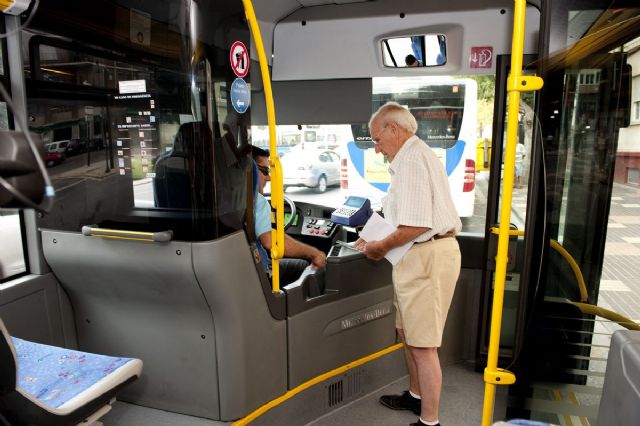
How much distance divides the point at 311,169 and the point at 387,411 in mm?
3813

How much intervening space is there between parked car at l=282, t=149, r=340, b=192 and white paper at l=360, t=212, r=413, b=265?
3.23m

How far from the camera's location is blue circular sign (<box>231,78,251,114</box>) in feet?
A: 6.48

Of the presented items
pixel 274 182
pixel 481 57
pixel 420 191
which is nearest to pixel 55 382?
pixel 274 182

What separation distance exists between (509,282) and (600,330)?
3.32 ft

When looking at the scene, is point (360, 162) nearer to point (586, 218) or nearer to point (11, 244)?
point (586, 218)

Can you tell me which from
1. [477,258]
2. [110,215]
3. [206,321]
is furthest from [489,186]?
[110,215]

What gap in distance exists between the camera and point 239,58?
2.01 m

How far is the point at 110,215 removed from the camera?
199 centimetres

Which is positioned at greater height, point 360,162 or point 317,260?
point 360,162

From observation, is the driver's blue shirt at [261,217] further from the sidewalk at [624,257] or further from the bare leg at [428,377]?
the sidewalk at [624,257]

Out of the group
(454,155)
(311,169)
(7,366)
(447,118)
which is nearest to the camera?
(7,366)

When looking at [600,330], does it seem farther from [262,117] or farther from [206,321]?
[262,117]

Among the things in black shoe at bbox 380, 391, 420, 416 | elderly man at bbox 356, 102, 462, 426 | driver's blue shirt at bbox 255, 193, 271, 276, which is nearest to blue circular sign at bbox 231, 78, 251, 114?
driver's blue shirt at bbox 255, 193, 271, 276

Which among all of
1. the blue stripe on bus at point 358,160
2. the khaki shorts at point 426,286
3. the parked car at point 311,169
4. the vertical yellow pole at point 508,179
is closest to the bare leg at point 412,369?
the khaki shorts at point 426,286
